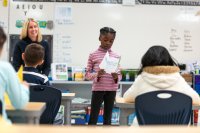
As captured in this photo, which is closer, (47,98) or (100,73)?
(47,98)

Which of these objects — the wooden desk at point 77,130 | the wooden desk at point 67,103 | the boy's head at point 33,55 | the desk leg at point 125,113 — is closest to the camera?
the wooden desk at point 77,130

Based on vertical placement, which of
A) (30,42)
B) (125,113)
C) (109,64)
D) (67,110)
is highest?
(30,42)

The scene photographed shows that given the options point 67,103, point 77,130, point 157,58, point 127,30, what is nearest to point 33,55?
point 67,103

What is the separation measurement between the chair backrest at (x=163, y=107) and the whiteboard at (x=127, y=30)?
3.51m

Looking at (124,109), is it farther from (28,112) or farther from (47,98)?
(28,112)

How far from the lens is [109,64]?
3.45 meters

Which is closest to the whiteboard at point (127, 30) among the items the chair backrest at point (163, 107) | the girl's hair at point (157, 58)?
the girl's hair at point (157, 58)

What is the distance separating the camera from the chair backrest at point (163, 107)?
2014 mm

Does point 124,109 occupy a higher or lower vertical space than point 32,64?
lower

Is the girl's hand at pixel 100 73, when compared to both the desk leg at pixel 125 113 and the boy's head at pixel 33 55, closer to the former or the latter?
the boy's head at pixel 33 55

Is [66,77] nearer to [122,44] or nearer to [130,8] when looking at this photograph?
[122,44]

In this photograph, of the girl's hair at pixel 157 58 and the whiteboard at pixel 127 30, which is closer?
the girl's hair at pixel 157 58

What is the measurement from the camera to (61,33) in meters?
5.47

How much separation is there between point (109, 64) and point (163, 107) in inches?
58.0
